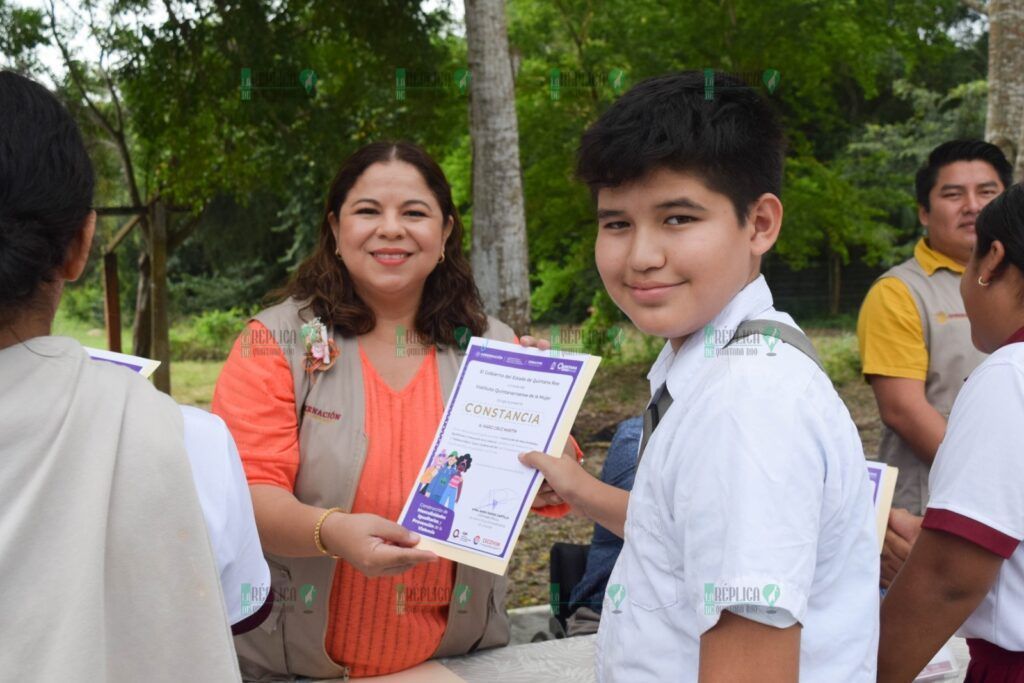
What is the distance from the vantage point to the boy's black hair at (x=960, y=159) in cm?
399

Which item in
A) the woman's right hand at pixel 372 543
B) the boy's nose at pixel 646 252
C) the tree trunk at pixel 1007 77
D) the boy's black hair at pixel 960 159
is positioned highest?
the tree trunk at pixel 1007 77

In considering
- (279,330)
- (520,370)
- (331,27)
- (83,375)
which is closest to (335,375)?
(279,330)

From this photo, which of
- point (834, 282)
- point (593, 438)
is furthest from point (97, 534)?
point (834, 282)

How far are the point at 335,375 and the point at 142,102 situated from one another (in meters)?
9.18

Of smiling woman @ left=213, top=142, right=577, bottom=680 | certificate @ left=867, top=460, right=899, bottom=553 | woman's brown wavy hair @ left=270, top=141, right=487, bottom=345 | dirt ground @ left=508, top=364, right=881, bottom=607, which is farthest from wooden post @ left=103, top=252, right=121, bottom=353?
certificate @ left=867, top=460, right=899, bottom=553

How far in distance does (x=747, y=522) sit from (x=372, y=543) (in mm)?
1356

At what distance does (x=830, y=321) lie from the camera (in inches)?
929

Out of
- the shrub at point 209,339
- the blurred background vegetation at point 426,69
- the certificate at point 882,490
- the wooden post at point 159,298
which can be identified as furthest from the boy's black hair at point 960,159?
the shrub at point 209,339

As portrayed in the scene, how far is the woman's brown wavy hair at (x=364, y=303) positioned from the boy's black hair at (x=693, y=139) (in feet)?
4.42

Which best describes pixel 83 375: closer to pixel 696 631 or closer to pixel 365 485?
pixel 696 631

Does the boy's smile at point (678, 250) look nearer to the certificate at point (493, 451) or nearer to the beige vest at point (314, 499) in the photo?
the certificate at point (493, 451)

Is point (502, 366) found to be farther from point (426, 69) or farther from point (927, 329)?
point (426, 69)

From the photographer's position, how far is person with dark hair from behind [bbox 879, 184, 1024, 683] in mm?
1818

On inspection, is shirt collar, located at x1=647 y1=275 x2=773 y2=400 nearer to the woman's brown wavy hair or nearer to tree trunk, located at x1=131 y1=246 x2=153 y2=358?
the woman's brown wavy hair
